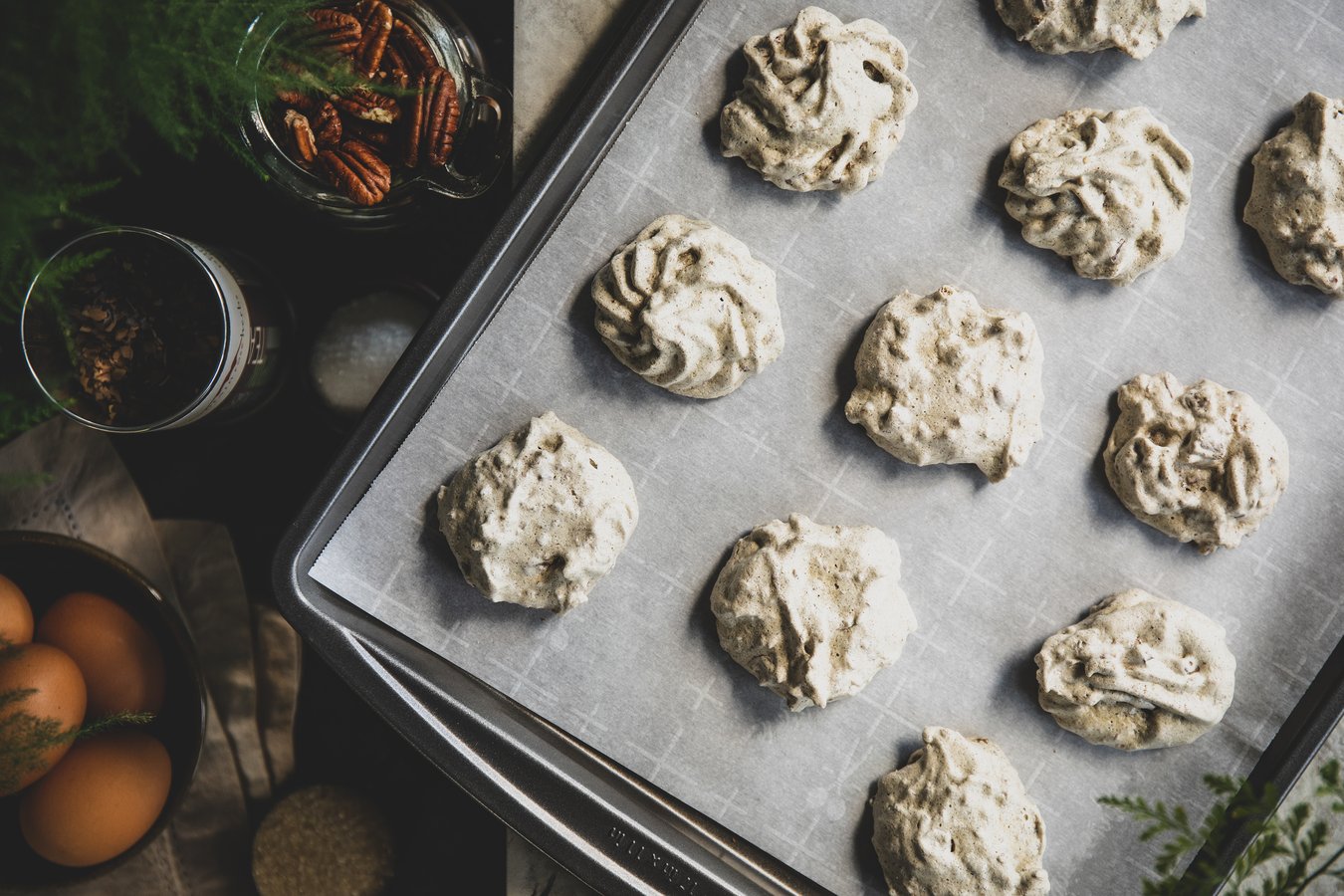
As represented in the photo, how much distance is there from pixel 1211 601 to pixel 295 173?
160 cm

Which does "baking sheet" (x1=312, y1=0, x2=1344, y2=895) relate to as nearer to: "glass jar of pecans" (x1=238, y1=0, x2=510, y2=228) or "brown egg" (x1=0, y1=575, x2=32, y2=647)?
→ "glass jar of pecans" (x1=238, y1=0, x2=510, y2=228)

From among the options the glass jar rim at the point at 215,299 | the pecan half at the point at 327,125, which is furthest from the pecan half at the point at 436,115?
the glass jar rim at the point at 215,299

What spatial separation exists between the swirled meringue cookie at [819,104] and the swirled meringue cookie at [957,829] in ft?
2.96

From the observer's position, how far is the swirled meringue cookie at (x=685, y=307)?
4.43ft

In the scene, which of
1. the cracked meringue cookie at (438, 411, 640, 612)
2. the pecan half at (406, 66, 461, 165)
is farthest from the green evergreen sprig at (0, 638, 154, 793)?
the pecan half at (406, 66, 461, 165)

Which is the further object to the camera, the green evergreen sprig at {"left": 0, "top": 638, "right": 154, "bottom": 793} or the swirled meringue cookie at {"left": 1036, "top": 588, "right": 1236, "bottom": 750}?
the swirled meringue cookie at {"left": 1036, "top": 588, "right": 1236, "bottom": 750}

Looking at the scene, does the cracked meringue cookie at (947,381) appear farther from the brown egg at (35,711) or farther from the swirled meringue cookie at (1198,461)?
the brown egg at (35,711)

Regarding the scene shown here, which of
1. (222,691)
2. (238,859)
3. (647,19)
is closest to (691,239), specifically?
(647,19)

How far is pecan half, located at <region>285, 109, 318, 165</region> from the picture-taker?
1.40m

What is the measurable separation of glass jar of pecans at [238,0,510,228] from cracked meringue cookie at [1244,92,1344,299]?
4.04 ft

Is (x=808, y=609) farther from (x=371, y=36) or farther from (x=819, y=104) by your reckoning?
(x=371, y=36)

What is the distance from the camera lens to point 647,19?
135cm

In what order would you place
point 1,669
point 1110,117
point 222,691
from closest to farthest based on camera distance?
point 1,669 → point 1110,117 → point 222,691

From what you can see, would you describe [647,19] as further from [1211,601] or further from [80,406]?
[1211,601]
